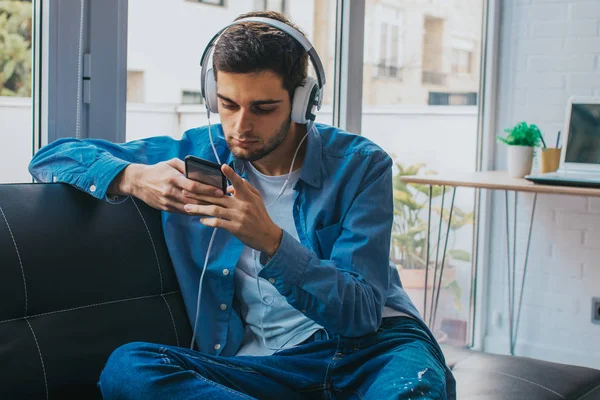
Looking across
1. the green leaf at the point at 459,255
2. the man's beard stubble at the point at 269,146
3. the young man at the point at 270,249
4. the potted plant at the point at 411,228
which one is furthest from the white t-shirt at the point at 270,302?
the green leaf at the point at 459,255

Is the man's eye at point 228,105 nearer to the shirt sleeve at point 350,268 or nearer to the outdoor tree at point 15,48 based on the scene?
the shirt sleeve at point 350,268

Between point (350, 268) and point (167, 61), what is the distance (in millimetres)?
832

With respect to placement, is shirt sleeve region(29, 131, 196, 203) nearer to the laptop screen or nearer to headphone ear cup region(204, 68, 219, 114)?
headphone ear cup region(204, 68, 219, 114)

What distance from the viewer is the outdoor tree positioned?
1655mm

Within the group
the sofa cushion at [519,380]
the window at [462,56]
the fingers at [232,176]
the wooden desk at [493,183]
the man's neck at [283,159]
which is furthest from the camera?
the window at [462,56]

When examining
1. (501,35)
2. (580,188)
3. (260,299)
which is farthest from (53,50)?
(501,35)

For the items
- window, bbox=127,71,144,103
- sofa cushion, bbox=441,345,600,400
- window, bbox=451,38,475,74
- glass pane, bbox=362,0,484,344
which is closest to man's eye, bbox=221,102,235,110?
window, bbox=127,71,144,103

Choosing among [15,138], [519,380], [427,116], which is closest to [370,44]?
[427,116]

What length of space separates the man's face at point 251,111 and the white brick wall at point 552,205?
78.9 inches

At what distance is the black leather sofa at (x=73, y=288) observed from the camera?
1.38 meters

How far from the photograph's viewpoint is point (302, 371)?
5.08 ft

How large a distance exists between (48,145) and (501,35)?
7.83 ft

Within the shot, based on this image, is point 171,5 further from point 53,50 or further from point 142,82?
point 53,50

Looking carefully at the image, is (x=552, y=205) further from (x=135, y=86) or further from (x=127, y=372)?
(x=127, y=372)
